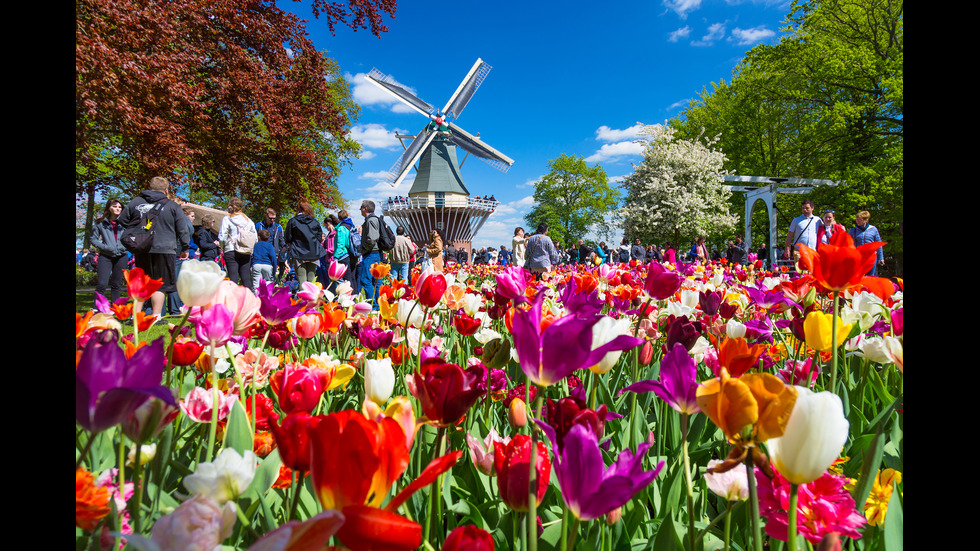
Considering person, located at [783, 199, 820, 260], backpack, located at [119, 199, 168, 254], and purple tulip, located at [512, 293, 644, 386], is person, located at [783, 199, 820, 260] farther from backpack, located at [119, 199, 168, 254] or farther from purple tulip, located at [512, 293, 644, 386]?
backpack, located at [119, 199, 168, 254]

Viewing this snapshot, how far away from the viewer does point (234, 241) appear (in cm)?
647

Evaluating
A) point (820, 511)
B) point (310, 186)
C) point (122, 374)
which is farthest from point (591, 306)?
point (310, 186)

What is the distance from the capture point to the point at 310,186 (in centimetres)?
1283

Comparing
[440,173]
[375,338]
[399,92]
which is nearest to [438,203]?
[440,173]

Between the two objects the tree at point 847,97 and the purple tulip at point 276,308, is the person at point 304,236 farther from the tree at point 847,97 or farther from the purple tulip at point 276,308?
the tree at point 847,97

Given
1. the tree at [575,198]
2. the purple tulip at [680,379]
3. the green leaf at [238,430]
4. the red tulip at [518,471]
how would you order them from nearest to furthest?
1. the red tulip at [518,471]
2. the purple tulip at [680,379]
3. the green leaf at [238,430]
4. the tree at [575,198]

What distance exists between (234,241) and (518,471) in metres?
6.81

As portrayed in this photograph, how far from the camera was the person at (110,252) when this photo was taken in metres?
5.90

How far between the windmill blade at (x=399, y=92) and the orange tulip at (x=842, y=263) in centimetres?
3159

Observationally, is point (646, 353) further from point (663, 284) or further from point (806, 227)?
point (806, 227)

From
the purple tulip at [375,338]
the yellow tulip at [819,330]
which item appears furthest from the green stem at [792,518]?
the purple tulip at [375,338]

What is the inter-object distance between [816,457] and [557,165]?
→ 3535cm
